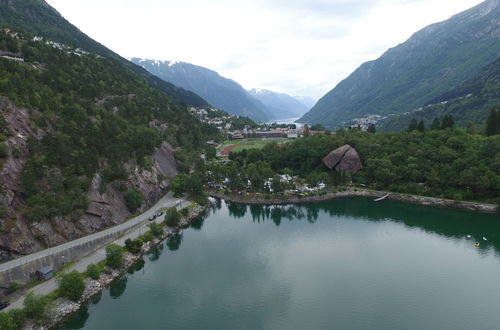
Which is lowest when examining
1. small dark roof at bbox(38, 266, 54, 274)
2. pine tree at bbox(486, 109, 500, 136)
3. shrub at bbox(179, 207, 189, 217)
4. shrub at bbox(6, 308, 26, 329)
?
shrub at bbox(6, 308, 26, 329)

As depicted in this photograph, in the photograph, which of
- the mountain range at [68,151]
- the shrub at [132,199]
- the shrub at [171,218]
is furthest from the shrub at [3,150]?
the shrub at [171,218]

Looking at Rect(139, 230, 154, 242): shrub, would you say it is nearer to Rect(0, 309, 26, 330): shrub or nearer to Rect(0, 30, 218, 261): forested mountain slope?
Rect(0, 30, 218, 261): forested mountain slope

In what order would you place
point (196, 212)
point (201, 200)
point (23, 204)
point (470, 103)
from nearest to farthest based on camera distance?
point (23, 204)
point (196, 212)
point (201, 200)
point (470, 103)

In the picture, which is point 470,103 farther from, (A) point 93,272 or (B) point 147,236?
(A) point 93,272

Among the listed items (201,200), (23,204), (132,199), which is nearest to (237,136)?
(201,200)

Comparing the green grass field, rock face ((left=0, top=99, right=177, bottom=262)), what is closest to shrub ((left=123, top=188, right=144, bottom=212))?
rock face ((left=0, top=99, right=177, bottom=262))

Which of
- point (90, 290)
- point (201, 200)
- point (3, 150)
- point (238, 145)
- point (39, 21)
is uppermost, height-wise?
point (39, 21)

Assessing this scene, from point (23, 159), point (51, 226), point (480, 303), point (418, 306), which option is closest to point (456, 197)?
point (480, 303)

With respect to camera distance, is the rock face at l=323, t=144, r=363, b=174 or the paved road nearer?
the paved road
